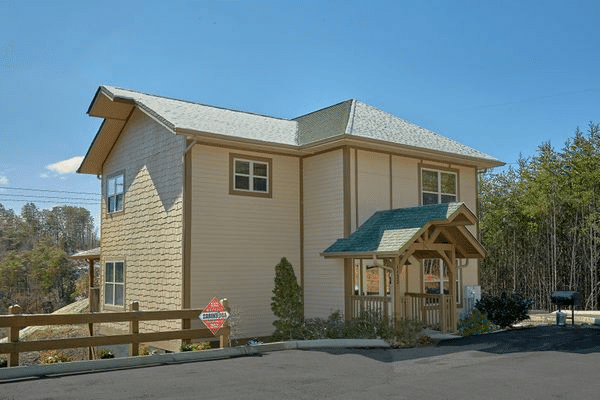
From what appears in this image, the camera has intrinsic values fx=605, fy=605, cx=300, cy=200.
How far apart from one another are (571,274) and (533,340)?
1279 centimetres

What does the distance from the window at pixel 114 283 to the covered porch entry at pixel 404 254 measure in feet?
23.1

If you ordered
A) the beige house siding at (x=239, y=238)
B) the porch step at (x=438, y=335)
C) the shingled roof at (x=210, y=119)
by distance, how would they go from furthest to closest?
the shingled roof at (x=210, y=119) → the beige house siding at (x=239, y=238) → the porch step at (x=438, y=335)

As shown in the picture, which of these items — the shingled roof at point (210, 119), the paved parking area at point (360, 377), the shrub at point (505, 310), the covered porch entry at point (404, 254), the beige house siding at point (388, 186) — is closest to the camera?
the paved parking area at point (360, 377)

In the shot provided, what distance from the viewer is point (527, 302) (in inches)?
703

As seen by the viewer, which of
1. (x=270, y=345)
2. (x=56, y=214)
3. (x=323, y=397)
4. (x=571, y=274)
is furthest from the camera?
(x=56, y=214)

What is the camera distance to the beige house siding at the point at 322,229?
16.7 meters

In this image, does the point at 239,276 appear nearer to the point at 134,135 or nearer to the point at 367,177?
the point at 367,177

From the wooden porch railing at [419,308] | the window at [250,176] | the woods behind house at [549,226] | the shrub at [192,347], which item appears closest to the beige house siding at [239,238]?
the window at [250,176]

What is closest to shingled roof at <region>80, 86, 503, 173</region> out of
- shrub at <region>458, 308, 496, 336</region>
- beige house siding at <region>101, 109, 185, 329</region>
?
beige house siding at <region>101, 109, 185, 329</region>

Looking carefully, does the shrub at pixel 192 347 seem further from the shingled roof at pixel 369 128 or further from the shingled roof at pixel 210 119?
the shingled roof at pixel 369 128

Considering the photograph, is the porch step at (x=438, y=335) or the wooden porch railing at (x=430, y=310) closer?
the porch step at (x=438, y=335)

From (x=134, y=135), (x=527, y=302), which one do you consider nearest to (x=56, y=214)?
(x=134, y=135)

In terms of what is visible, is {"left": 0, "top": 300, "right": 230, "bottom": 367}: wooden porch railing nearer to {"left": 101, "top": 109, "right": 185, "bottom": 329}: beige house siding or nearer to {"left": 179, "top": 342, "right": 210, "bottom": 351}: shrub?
{"left": 179, "top": 342, "right": 210, "bottom": 351}: shrub

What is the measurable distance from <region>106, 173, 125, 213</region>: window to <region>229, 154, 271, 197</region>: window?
4935 millimetres
